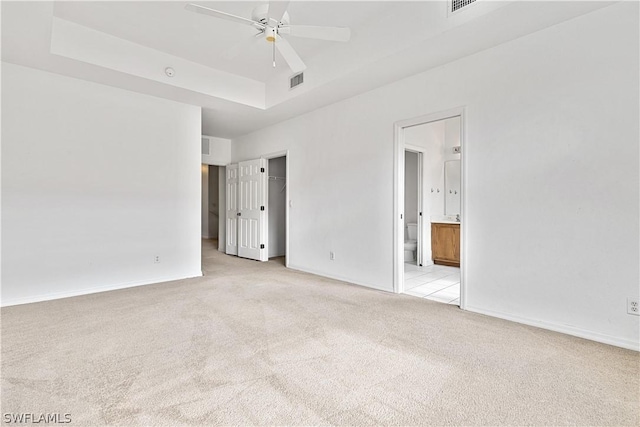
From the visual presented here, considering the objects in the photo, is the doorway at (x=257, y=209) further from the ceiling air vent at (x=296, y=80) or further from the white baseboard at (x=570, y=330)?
the white baseboard at (x=570, y=330)

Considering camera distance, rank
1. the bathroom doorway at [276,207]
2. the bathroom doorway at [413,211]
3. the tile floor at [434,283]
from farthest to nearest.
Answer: the bathroom doorway at [276,207]
the bathroom doorway at [413,211]
the tile floor at [434,283]

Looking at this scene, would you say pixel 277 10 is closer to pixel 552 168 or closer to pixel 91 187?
pixel 552 168

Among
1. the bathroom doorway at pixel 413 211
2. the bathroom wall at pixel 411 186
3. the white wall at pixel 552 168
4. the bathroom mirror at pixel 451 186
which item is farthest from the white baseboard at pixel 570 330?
the bathroom wall at pixel 411 186

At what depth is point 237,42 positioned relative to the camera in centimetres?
361

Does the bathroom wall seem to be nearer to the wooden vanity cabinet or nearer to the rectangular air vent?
the wooden vanity cabinet

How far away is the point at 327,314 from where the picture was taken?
3.10 m

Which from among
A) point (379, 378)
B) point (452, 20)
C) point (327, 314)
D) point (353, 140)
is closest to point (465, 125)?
point (452, 20)

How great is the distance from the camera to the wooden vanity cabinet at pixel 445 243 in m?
5.57

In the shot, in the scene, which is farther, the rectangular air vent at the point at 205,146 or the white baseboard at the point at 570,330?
the rectangular air vent at the point at 205,146

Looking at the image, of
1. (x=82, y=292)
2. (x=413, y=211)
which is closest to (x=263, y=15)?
(x=82, y=292)

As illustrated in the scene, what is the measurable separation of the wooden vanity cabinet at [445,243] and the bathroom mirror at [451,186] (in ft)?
2.14

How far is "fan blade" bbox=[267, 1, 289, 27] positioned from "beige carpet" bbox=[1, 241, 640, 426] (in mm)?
2548

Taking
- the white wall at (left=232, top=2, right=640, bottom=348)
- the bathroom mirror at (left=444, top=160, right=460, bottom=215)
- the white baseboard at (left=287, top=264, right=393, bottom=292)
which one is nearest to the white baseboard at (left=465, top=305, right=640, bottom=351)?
the white wall at (left=232, top=2, right=640, bottom=348)

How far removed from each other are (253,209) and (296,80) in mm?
2750
